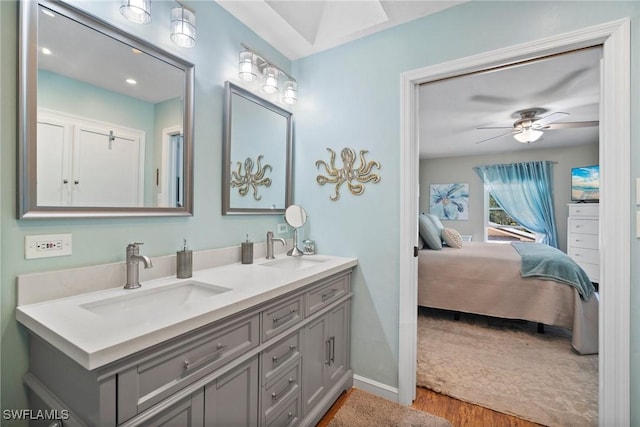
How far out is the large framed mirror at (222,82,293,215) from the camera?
5.95 feet

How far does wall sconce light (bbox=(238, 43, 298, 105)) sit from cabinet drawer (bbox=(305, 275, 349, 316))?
1.34 meters

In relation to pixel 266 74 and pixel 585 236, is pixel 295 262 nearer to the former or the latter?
pixel 266 74

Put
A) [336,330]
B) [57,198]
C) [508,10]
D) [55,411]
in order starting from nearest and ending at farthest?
1. [55,411]
2. [57,198]
3. [508,10]
4. [336,330]

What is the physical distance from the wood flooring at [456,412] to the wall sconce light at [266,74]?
2081 mm

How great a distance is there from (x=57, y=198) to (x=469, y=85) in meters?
3.20

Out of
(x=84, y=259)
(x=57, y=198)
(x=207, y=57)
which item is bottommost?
(x=84, y=259)

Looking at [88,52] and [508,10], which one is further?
[508,10]

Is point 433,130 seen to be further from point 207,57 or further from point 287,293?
point 287,293

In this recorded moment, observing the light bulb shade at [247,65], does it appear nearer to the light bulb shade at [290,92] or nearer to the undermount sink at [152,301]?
the light bulb shade at [290,92]

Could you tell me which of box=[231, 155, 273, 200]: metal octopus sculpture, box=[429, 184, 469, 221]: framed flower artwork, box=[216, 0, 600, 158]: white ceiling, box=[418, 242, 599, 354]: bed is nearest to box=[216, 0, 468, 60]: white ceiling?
box=[216, 0, 600, 158]: white ceiling

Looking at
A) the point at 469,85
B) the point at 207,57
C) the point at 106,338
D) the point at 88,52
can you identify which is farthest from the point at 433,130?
the point at 106,338

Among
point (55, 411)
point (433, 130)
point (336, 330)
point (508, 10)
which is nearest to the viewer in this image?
point (55, 411)

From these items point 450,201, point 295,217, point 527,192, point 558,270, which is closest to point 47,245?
point 295,217

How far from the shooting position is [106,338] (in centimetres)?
78
